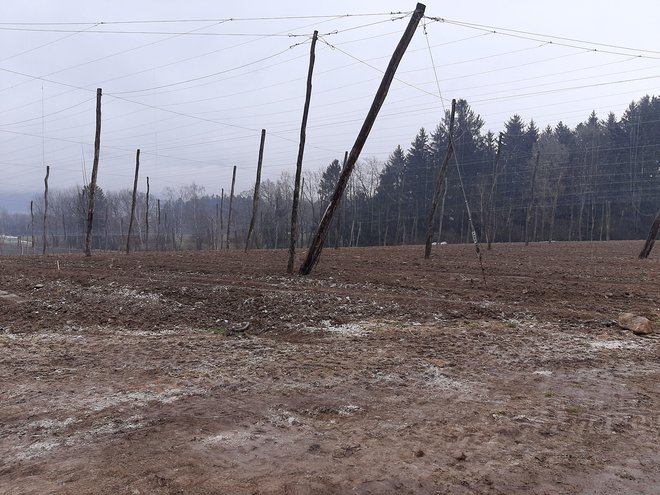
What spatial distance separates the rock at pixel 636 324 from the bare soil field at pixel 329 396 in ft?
0.51

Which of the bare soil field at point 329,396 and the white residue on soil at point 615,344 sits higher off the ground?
the white residue on soil at point 615,344

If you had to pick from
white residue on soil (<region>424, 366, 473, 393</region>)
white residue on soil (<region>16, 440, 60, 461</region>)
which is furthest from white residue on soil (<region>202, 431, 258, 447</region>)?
white residue on soil (<region>424, 366, 473, 393</region>)

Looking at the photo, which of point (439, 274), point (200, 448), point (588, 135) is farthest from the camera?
point (588, 135)

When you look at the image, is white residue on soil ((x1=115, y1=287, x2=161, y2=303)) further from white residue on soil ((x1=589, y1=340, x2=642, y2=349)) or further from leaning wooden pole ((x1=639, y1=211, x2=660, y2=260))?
leaning wooden pole ((x1=639, y1=211, x2=660, y2=260))

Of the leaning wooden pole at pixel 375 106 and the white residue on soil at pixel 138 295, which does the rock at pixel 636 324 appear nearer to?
the leaning wooden pole at pixel 375 106

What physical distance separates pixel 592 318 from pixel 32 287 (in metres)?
12.0

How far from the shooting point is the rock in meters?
6.82

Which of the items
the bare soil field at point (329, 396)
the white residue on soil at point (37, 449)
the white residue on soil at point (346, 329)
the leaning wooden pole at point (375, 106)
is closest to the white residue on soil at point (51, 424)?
the bare soil field at point (329, 396)

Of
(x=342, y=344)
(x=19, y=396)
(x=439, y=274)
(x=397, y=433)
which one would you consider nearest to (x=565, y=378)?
(x=397, y=433)

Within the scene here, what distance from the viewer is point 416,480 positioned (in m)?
2.88

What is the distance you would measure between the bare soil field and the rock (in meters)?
0.16

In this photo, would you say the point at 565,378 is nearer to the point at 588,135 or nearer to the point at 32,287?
the point at 32,287

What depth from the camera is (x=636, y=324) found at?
22.7 feet

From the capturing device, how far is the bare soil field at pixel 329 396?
9.68 feet
